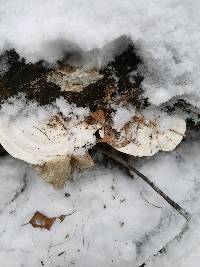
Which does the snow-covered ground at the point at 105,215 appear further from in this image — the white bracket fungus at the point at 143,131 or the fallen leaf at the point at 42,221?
the white bracket fungus at the point at 143,131

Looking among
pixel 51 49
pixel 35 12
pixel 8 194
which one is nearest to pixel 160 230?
pixel 8 194

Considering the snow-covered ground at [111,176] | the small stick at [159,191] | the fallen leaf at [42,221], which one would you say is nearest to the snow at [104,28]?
the snow-covered ground at [111,176]

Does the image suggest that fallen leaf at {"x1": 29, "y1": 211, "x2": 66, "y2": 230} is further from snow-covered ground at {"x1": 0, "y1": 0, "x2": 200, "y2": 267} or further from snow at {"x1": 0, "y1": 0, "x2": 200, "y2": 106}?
snow at {"x1": 0, "y1": 0, "x2": 200, "y2": 106}

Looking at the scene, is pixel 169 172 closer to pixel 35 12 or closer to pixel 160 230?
pixel 160 230

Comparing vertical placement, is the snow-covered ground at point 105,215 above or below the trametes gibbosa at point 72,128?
below

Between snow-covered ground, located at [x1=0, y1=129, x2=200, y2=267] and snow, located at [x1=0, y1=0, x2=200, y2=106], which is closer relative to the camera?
snow, located at [x1=0, y1=0, x2=200, y2=106]

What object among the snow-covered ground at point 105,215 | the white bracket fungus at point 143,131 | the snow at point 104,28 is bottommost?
the snow-covered ground at point 105,215

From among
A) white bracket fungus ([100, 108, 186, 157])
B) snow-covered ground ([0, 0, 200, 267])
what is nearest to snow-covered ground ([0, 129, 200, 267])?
snow-covered ground ([0, 0, 200, 267])

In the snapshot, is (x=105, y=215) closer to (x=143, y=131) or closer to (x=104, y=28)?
(x=143, y=131)
